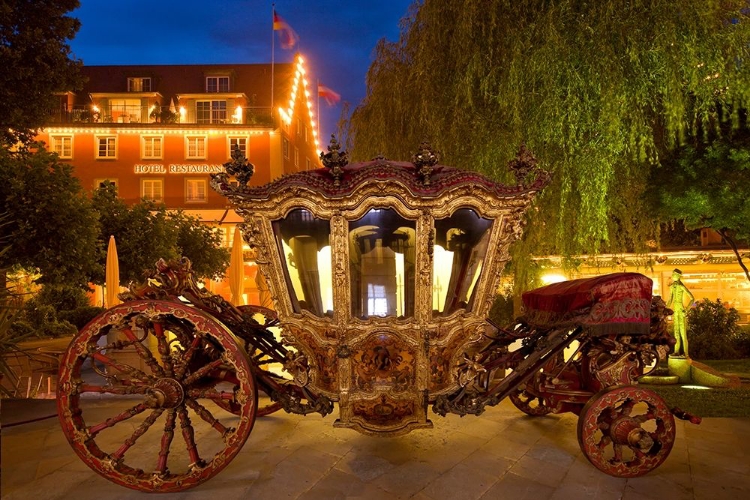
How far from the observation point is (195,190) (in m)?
27.6

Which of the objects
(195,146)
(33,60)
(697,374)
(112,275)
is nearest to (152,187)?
(195,146)

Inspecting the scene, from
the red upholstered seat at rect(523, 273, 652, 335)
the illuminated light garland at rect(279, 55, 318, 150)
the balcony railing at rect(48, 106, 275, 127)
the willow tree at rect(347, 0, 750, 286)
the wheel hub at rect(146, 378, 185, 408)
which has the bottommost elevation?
the wheel hub at rect(146, 378, 185, 408)

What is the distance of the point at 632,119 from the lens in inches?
258

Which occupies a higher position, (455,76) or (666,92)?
(455,76)

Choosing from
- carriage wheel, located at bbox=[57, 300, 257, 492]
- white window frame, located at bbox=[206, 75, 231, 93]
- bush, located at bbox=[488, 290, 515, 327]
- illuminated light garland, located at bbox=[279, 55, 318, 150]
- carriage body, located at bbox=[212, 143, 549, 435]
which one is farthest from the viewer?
white window frame, located at bbox=[206, 75, 231, 93]

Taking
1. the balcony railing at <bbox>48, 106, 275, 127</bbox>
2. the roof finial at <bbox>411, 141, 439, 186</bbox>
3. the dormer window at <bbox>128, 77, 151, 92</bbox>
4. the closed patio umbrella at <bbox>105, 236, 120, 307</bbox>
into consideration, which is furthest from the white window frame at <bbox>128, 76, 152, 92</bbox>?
the roof finial at <bbox>411, 141, 439, 186</bbox>

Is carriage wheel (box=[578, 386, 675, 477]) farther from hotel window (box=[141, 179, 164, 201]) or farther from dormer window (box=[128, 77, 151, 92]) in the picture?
dormer window (box=[128, 77, 151, 92])

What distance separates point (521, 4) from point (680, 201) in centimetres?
435

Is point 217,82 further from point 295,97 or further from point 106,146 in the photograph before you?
point 106,146

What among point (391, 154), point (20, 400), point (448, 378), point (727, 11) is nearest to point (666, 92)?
point (727, 11)

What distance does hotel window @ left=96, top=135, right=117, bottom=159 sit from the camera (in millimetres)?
27391

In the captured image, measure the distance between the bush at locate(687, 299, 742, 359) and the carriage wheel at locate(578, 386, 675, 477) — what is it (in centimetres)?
924

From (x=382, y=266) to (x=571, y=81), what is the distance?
4073mm

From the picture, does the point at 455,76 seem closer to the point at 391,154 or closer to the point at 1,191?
the point at 391,154
